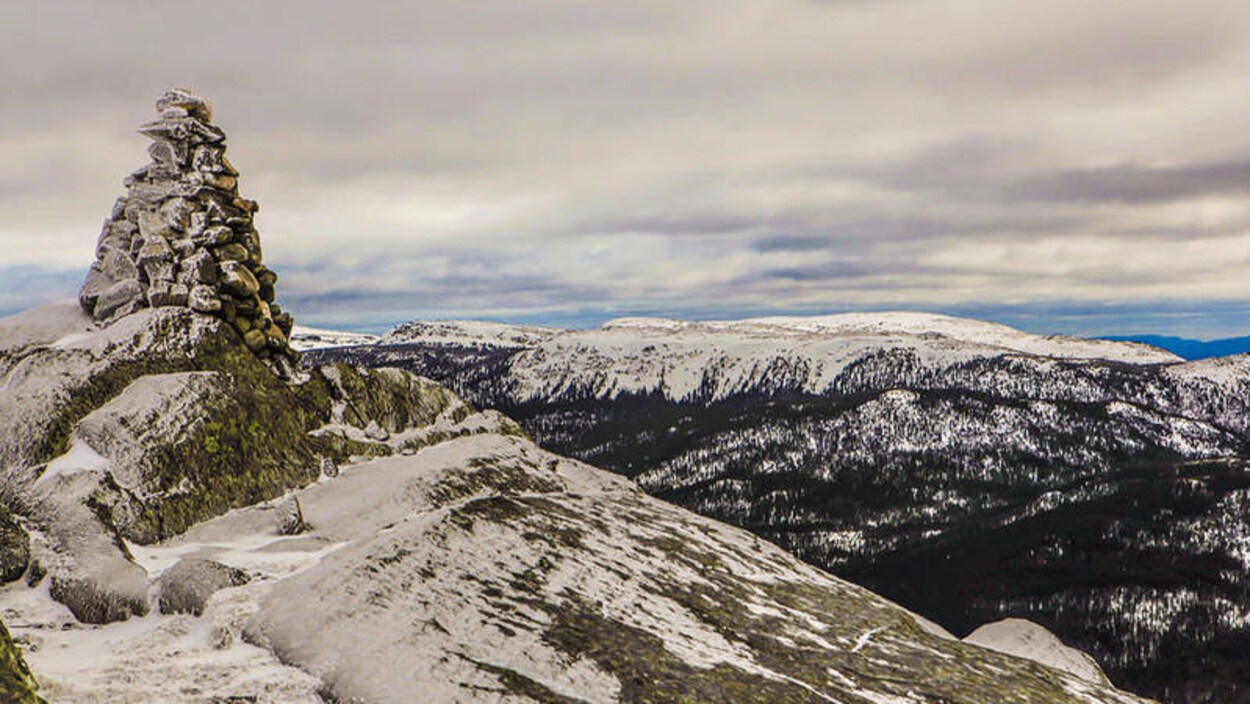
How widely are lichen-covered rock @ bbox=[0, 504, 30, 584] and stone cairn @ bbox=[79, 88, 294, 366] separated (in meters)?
19.5

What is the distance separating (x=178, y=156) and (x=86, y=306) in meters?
11.1

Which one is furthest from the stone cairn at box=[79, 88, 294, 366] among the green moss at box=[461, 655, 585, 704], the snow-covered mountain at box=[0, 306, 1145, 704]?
the green moss at box=[461, 655, 585, 704]

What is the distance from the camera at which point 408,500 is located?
37438 mm

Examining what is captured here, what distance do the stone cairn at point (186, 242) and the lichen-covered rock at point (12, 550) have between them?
1950 cm

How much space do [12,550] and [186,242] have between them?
23975mm

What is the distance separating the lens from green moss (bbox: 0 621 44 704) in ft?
45.8

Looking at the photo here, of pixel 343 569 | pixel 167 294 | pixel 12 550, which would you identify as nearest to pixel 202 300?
pixel 167 294

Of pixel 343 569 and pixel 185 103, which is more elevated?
pixel 185 103

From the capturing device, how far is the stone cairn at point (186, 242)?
4309 centimetres

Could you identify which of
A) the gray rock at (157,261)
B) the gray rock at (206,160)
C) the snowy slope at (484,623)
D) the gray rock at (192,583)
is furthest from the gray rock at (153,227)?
the gray rock at (192,583)

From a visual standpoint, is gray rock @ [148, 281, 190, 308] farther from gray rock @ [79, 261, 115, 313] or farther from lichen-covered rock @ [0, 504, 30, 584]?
lichen-covered rock @ [0, 504, 30, 584]

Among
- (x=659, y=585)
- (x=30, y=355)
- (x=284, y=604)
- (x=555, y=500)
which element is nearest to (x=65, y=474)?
(x=30, y=355)

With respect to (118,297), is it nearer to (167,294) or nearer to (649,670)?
(167,294)

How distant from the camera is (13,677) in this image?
14367 millimetres
